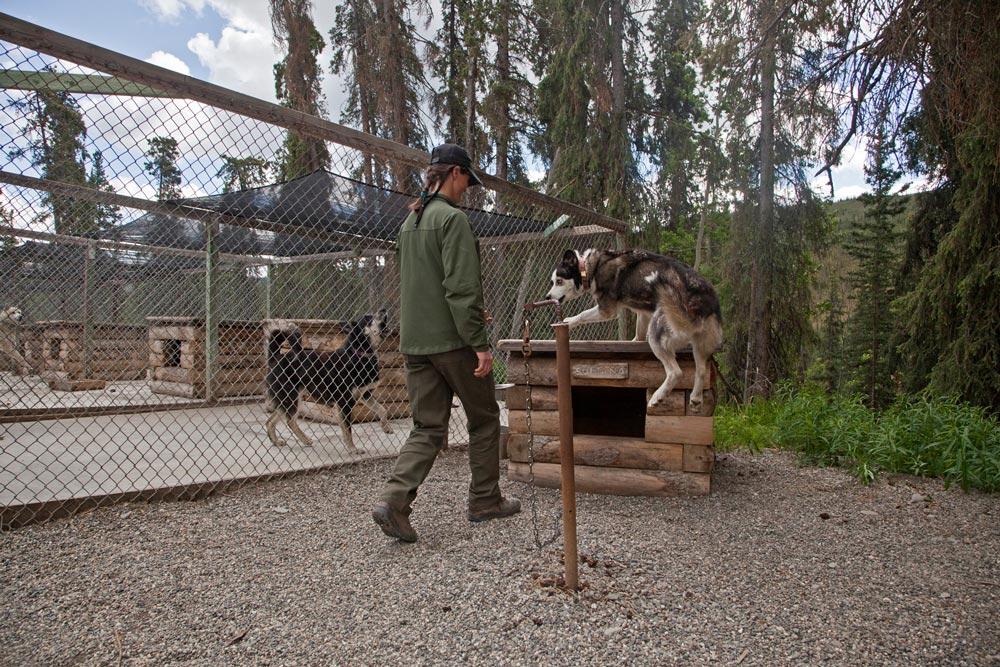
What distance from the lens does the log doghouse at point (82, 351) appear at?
7520 mm

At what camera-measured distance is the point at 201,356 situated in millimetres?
6992

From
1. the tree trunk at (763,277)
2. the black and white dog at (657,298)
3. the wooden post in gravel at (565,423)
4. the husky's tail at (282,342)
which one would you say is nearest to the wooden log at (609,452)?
the black and white dog at (657,298)

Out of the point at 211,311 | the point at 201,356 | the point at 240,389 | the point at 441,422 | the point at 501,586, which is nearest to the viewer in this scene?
the point at 501,586

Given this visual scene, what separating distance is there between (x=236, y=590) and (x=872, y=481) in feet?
13.0

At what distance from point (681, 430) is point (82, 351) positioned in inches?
321

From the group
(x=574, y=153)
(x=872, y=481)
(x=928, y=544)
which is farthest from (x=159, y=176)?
(x=574, y=153)

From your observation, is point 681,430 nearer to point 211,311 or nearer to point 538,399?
point 538,399

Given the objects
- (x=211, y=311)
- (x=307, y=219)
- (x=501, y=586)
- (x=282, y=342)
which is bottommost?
(x=501, y=586)

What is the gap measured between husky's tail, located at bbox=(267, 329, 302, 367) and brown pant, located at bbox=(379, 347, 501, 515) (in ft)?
7.65

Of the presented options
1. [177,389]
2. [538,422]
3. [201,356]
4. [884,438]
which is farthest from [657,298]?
[177,389]

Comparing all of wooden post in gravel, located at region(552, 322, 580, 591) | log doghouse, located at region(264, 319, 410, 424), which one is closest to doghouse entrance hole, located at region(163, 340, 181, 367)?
log doghouse, located at region(264, 319, 410, 424)

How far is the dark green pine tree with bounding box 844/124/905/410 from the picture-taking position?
916cm

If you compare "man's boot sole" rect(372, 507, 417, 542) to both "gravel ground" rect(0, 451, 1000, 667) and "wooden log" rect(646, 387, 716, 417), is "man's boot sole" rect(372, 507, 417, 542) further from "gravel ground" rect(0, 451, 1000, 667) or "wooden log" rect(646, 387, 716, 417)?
"wooden log" rect(646, 387, 716, 417)

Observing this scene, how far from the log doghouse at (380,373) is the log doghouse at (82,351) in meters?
3.43
